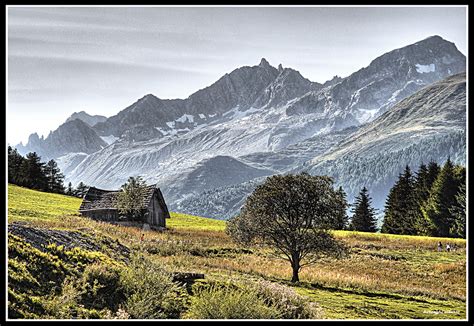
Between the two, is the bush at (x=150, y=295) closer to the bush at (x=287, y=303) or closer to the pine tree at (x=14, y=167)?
the bush at (x=287, y=303)

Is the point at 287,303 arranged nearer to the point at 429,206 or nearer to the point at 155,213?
the point at 155,213

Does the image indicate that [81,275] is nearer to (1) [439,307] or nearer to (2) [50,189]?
(1) [439,307]

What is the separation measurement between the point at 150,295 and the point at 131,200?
51944mm

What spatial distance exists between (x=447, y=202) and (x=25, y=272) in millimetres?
74974

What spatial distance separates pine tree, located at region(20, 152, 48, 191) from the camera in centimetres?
9938

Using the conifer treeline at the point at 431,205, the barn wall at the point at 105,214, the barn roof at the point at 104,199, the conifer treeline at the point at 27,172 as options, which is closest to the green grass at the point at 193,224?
the barn roof at the point at 104,199

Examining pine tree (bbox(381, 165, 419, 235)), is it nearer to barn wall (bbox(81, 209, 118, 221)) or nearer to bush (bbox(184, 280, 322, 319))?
barn wall (bbox(81, 209, 118, 221))

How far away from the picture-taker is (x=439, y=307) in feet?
69.5

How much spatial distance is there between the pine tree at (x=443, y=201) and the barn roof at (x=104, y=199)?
40.6 m

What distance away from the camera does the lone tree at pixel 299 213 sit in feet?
90.0

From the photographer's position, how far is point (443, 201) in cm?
8019

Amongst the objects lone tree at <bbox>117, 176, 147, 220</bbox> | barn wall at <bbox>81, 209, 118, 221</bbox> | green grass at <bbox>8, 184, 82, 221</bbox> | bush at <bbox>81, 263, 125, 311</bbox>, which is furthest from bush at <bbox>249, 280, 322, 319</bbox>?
barn wall at <bbox>81, 209, 118, 221</bbox>

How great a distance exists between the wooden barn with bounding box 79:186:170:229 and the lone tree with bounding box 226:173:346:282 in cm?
3964
